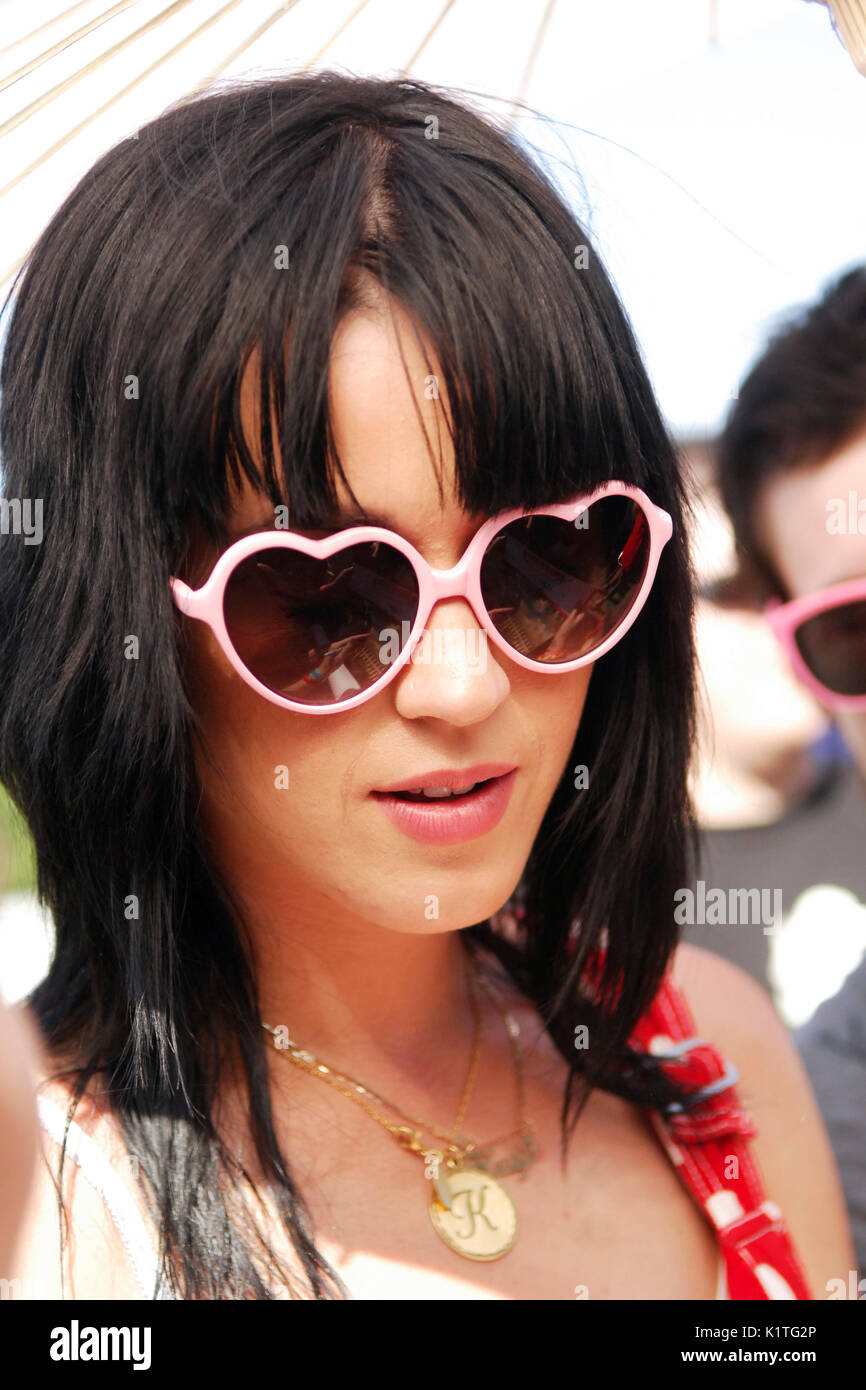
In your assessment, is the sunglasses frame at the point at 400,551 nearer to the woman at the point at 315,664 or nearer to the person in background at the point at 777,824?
the woman at the point at 315,664

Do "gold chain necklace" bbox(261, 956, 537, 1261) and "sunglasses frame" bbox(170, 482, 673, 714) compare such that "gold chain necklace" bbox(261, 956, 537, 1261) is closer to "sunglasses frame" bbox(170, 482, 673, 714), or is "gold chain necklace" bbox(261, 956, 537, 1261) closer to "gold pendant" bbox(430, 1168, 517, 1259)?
"gold pendant" bbox(430, 1168, 517, 1259)

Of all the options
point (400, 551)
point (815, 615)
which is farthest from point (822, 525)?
point (400, 551)

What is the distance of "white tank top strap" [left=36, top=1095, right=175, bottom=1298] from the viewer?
1.10 m

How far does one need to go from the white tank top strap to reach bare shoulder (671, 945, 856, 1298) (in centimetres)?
76

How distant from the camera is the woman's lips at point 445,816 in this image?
3.84ft

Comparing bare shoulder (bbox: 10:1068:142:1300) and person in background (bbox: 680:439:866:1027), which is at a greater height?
person in background (bbox: 680:439:866:1027)

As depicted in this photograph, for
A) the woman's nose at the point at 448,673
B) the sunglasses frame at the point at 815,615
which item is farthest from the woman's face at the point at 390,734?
the sunglasses frame at the point at 815,615

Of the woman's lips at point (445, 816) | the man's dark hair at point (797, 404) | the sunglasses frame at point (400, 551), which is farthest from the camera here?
the man's dark hair at point (797, 404)

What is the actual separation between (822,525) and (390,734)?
1.09 metres

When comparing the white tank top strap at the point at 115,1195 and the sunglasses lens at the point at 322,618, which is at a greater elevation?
the sunglasses lens at the point at 322,618

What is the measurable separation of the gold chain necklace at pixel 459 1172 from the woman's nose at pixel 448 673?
0.46 meters

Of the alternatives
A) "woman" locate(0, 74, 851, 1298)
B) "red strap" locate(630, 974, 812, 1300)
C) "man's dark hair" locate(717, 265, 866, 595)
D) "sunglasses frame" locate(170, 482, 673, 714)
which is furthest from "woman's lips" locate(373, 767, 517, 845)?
"man's dark hair" locate(717, 265, 866, 595)
